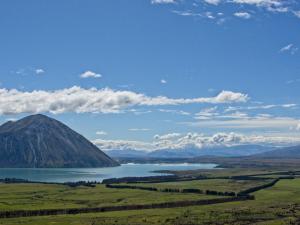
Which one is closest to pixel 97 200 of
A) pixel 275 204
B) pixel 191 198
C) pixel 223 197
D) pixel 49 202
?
pixel 49 202

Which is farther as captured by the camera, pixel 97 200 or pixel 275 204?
pixel 97 200

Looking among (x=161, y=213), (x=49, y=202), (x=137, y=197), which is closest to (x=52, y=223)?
(x=161, y=213)

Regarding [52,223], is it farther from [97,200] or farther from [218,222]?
[97,200]

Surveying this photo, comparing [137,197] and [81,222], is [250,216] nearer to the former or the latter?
[81,222]

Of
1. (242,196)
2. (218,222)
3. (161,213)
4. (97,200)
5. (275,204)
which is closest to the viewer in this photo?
(218,222)

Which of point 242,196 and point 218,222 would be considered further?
point 242,196

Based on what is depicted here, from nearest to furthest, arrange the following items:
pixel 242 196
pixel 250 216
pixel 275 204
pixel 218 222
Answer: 1. pixel 218 222
2. pixel 250 216
3. pixel 275 204
4. pixel 242 196

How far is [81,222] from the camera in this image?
13250cm

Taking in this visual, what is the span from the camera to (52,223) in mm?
132000

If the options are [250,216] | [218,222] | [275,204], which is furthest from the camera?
[275,204]

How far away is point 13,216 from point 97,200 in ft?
147

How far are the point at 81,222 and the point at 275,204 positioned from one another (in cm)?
7223

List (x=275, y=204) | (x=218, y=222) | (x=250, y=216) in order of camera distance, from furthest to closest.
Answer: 1. (x=275, y=204)
2. (x=250, y=216)
3. (x=218, y=222)

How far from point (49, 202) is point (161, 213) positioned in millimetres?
48980
